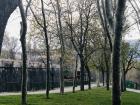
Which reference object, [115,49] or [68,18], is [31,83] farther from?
[115,49]

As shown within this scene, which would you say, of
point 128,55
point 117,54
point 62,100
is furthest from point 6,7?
point 128,55

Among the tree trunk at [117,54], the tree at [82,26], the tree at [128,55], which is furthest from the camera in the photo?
the tree at [128,55]

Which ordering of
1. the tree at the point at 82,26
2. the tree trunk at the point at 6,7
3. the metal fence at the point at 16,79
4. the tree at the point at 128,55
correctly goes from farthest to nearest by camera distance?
the tree at the point at 128,55
the tree at the point at 82,26
the metal fence at the point at 16,79
the tree trunk at the point at 6,7

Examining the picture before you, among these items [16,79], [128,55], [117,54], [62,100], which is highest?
[128,55]

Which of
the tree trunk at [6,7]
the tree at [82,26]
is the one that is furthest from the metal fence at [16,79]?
the tree trunk at [6,7]

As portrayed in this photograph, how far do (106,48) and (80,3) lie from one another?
5.93 m

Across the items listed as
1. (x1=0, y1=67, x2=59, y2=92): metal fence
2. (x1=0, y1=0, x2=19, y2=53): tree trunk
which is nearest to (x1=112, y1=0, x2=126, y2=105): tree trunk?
(x1=0, y1=0, x2=19, y2=53): tree trunk

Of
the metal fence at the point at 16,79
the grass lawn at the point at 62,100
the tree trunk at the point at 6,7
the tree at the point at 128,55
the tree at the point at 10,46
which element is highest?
the tree at the point at 10,46

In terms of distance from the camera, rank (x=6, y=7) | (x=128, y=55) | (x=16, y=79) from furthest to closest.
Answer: (x=128, y=55) < (x=16, y=79) < (x=6, y=7)

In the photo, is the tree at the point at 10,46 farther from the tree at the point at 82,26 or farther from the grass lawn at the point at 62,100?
the grass lawn at the point at 62,100

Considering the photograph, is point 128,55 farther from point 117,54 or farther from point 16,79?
point 117,54

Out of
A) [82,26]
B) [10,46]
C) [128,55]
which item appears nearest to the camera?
[82,26]

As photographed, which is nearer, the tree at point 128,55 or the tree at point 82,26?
the tree at point 82,26

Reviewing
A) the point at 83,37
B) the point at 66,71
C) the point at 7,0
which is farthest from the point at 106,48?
the point at 7,0
